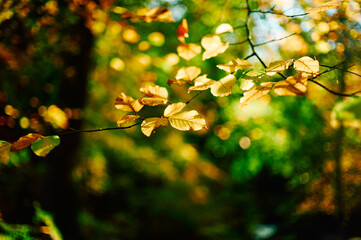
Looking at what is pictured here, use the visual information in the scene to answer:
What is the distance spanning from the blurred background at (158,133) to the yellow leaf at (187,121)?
377 mm

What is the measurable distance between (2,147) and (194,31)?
2.60 meters

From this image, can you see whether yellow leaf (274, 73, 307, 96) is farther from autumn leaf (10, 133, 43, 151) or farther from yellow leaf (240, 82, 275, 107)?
autumn leaf (10, 133, 43, 151)

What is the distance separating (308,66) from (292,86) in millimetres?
72

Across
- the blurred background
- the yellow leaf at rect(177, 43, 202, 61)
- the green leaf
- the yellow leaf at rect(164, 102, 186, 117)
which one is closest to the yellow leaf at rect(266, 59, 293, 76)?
the blurred background

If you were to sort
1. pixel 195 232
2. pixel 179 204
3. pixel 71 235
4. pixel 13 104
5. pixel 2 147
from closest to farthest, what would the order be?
pixel 2 147 < pixel 13 104 < pixel 71 235 < pixel 195 232 < pixel 179 204

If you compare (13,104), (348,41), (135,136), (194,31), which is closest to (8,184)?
(13,104)

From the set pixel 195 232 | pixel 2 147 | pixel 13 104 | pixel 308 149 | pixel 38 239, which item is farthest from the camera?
pixel 195 232

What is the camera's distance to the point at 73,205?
6.81 ft

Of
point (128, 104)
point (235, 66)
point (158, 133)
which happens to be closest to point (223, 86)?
point (235, 66)

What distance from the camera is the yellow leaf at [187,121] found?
2.30ft

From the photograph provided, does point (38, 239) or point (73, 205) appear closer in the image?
point (38, 239)

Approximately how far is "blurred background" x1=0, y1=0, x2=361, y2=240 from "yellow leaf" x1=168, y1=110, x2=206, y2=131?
38 centimetres

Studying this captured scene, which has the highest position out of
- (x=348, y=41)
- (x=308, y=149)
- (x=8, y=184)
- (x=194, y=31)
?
(x=348, y=41)

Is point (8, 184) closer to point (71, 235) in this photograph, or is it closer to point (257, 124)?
point (71, 235)
